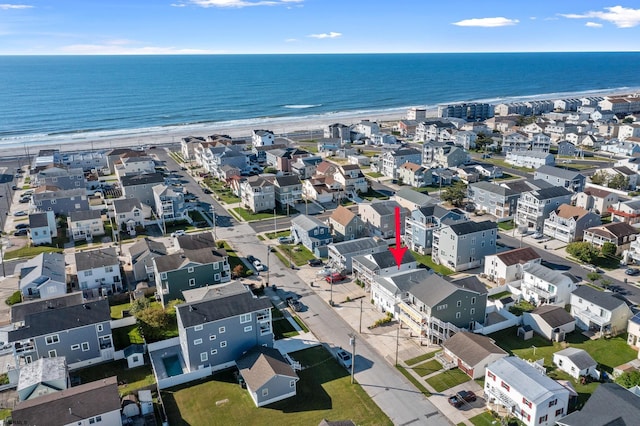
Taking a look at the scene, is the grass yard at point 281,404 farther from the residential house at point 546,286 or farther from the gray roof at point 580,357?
the residential house at point 546,286

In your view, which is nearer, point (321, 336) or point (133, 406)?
point (133, 406)

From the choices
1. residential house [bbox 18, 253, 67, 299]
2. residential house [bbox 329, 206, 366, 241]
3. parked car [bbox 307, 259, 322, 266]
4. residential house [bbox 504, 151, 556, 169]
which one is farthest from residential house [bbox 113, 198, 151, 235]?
residential house [bbox 504, 151, 556, 169]

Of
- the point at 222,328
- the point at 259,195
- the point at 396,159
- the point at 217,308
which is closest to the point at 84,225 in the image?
the point at 259,195

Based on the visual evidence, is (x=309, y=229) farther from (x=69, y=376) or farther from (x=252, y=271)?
(x=69, y=376)

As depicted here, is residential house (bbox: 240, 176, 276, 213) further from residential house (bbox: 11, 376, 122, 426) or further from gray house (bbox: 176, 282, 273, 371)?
residential house (bbox: 11, 376, 122, 426)

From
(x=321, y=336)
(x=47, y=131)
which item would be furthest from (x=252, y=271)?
(x=47, y=131)

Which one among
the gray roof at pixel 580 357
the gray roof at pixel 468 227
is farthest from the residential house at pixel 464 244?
the gray roof at pixel 580 357

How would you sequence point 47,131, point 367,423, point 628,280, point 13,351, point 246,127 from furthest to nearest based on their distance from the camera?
1. point 246,127
2. point 47,131
3. point 628,280
4. point 13,351
5. point 367,423
